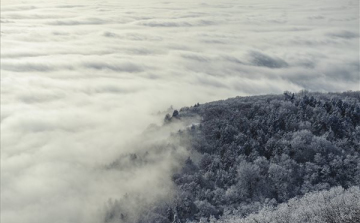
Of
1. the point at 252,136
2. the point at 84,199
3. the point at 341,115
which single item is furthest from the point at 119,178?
the point at 341,115

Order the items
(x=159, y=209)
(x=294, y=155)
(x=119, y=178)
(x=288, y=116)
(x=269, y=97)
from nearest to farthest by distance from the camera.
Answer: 1. (x=159, y=209)
2. (x=294, y=155)
3. (x=119, y=178)
4. (x=288, y=116)
5. (x=269, y=97)

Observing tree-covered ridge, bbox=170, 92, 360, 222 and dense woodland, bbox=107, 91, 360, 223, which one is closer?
dense woodland, bbox=107, 91, 360, 223

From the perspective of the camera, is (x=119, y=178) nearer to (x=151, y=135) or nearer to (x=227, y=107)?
(x=151, y=135)

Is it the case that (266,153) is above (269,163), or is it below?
above

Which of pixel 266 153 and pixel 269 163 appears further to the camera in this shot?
pixel 266 153
